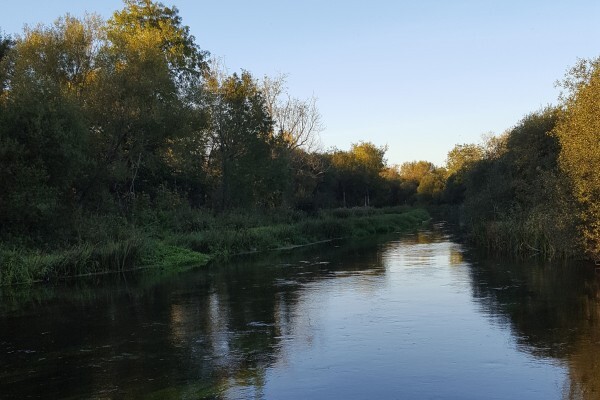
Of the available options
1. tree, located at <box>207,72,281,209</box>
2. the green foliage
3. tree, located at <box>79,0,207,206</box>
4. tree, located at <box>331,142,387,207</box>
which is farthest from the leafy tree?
tree, located at <box>79,0,207,206</box>

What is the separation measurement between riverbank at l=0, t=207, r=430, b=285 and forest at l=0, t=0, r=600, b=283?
0.09 metres

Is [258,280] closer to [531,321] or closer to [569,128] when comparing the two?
[531,321]

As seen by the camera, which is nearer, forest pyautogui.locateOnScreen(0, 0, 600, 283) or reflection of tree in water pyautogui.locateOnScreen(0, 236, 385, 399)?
reflection of tree in water pyautogui.locateOnScreen(0, 236, 385, 399)

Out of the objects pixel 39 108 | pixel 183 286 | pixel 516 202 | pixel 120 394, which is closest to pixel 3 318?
pixel 183 286

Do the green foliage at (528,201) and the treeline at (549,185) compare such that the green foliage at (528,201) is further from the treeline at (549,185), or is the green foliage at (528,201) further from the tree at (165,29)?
the tree at (165,29)

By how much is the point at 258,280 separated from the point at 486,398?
48.1 ft

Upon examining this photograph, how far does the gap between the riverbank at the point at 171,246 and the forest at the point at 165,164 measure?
9 cm

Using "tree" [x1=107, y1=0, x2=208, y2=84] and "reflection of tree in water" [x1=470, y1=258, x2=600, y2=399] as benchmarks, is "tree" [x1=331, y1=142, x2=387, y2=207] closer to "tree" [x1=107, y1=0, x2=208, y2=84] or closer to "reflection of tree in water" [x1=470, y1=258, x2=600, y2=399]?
"tree" [x1=107, y1=0, x2=208, y2=84]

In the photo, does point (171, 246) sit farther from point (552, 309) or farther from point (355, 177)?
point (355, 177)

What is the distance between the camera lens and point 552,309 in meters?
15.4

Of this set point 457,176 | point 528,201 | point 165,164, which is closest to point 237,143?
point 165,164

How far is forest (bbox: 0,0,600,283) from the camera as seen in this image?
24781 millimetres

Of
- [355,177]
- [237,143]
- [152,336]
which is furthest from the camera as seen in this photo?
[355,177]

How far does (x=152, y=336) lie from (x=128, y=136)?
2485cm
